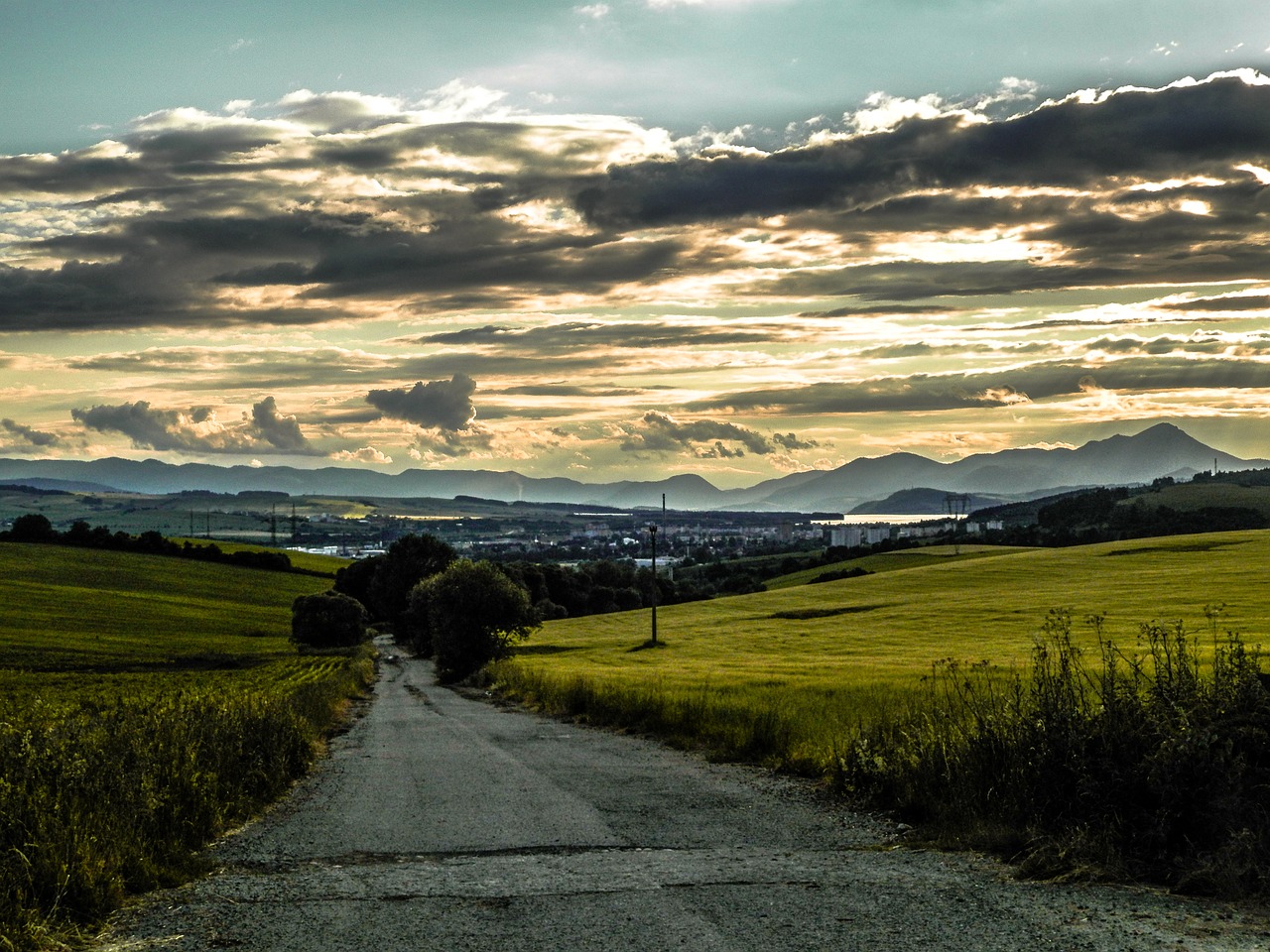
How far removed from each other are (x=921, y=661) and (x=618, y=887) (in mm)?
40249

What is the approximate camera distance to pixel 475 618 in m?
70.5

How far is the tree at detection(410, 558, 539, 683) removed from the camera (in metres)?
70.4

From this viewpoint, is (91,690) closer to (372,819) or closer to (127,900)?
(372,819)

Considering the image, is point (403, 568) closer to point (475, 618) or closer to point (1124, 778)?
point (475, 618)

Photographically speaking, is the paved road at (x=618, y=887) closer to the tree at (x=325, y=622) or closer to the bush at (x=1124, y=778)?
the bush at (x=1124, y=778)

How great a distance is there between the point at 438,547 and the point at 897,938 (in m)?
113

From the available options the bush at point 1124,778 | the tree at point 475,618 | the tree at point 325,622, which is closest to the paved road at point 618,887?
the bush at point 1124,778

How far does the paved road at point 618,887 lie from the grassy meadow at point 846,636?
350 cm

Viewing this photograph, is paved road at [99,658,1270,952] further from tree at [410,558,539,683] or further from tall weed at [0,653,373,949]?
tree at [410,558,539,683]

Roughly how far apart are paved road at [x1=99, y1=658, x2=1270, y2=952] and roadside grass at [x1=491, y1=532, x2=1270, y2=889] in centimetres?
92

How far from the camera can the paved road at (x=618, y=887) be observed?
25.7 feet

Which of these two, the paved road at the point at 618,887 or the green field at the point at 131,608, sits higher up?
the paved road at the point at 618,887

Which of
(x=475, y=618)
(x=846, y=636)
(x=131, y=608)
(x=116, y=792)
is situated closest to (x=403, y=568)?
(x=131, y=608)

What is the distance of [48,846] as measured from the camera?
8922mm
